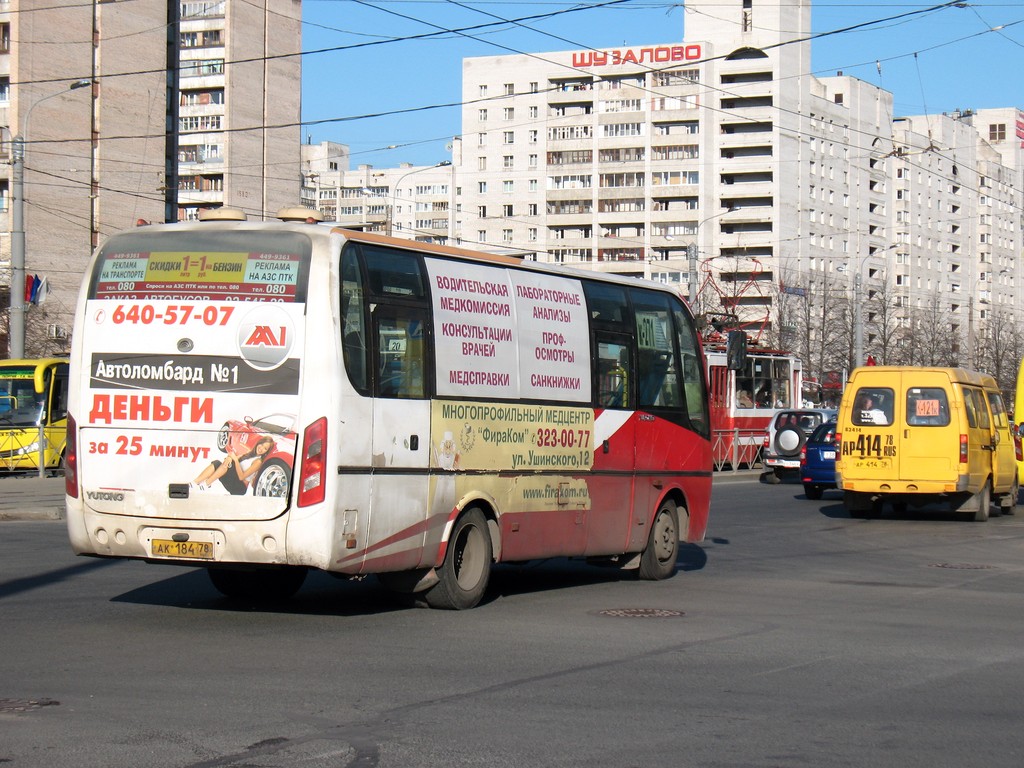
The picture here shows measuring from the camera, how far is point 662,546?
46.8ft

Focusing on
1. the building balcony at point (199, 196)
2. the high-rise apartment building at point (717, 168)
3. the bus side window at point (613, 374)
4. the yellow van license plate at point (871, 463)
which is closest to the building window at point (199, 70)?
the building balcony at point (199, 196)

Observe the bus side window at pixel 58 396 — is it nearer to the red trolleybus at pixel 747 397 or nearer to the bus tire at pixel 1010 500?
the red trolleybus at pixel 747 397

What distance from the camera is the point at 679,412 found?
14383 millimetres

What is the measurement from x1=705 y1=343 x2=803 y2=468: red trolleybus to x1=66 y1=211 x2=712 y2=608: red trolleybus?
26.4 metres

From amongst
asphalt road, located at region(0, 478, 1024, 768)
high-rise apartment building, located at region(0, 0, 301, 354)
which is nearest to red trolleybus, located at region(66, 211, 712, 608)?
asphalt road, located at region(0, 478, 1024, 768)

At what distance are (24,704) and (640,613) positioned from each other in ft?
18.3

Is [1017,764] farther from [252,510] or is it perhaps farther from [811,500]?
[811,500]

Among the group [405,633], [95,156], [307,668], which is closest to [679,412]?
[405,633]

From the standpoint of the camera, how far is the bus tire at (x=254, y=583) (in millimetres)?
11773

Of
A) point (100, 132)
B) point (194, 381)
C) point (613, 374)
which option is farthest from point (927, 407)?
point (100, 132)

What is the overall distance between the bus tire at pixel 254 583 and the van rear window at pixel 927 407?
45.3 feet

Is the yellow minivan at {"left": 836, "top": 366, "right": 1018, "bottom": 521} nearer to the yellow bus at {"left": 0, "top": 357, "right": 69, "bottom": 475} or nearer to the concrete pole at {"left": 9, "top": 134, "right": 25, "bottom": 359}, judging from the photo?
the concrete pole at {"left": 9, "top": 134, "right": 25, "bottom": 359}

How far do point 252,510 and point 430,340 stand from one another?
2.01 meters

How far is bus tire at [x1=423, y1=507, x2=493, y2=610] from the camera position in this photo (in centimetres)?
1116
